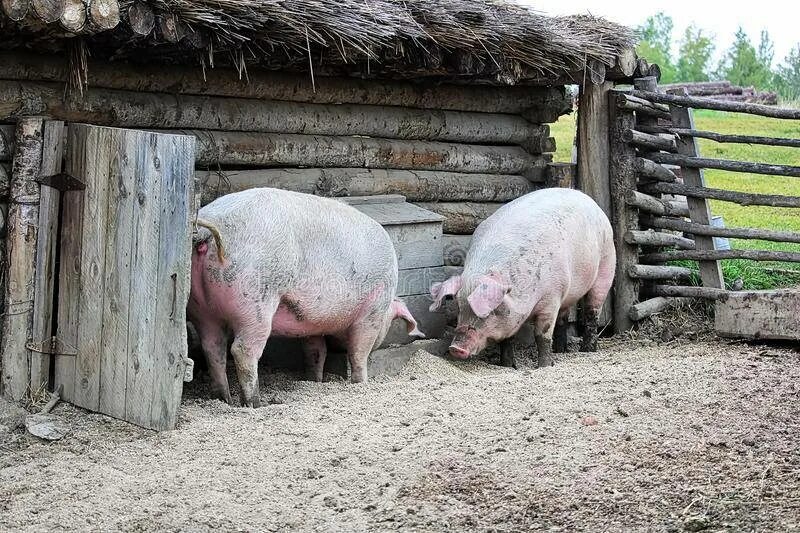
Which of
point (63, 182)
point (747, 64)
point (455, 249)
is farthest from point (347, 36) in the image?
point (747, 64)

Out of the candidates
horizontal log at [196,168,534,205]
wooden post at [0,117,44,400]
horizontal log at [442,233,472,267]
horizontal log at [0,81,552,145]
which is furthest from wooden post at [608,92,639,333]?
wooden post at [0,117,44,400]

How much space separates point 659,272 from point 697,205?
25.3 inches

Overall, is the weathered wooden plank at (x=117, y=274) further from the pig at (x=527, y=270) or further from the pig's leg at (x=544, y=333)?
the pig's leg at (x=544, y=333)

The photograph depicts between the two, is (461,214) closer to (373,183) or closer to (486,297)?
(373,183)

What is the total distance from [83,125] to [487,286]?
2.72 metres

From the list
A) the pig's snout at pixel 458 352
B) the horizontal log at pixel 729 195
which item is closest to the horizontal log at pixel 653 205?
the horizontal log at pixel 729 195

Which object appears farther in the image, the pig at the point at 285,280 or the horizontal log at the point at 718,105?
the horizontal log at the point at 718,105

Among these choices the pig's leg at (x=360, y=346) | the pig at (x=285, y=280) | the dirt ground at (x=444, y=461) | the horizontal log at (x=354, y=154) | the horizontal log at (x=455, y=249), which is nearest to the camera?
the dirt ground at (x=444, y=461)

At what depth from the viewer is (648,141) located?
9.45 meters

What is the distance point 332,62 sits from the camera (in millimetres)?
7203

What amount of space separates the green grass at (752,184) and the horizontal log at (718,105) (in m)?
1.67

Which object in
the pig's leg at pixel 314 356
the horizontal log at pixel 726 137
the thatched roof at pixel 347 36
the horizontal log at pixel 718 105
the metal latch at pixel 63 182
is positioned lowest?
the pig's leg at pixel 314 356

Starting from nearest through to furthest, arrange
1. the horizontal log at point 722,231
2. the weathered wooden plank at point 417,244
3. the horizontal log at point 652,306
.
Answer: the weathered wooden plank at point 417,244 → the horizontal log at point 722,231 → the horizontal log at point 652,306

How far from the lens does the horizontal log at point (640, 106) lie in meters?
9.29
